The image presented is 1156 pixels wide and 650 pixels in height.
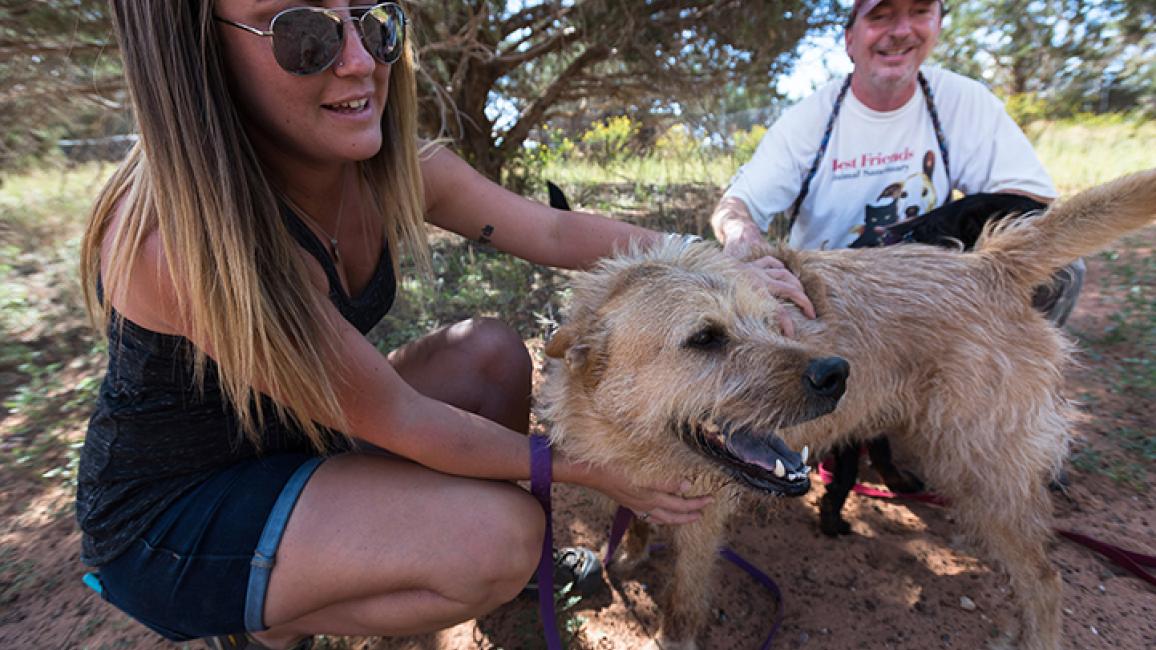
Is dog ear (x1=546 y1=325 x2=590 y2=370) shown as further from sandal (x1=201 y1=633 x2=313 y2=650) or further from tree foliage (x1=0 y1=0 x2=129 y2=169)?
tree foliage (x1=0 y1=0 x2=129 y2=169)

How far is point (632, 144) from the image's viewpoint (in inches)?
299

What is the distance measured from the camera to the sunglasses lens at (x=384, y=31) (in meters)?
1.69

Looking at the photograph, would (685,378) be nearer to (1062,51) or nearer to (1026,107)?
(1062,51)

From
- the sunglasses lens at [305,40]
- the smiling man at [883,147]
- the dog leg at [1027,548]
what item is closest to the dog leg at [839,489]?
the dog leg at [1027,548]

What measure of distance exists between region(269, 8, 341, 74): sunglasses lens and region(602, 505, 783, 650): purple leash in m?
1.90

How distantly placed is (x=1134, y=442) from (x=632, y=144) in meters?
5.83

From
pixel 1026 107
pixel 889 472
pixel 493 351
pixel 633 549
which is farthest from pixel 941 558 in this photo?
pixel 1026 107

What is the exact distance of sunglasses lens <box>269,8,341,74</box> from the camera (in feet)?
4.80

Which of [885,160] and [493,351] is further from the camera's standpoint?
[885,160]

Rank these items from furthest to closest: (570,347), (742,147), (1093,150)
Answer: (1093,150), (742,147), (570,347)

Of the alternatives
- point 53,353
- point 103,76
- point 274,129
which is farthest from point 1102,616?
point 103,76

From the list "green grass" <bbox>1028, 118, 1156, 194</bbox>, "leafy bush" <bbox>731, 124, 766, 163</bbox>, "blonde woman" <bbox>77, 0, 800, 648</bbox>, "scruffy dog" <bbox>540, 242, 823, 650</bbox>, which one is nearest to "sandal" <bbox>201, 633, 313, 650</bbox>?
"blonde woman" <bbox>77, 0, 800, 648</bbox>

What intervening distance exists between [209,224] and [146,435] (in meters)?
0.75

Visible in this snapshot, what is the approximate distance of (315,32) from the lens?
4.96ft
